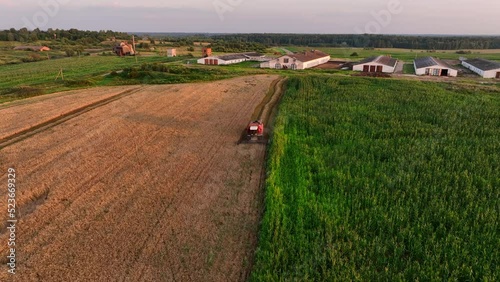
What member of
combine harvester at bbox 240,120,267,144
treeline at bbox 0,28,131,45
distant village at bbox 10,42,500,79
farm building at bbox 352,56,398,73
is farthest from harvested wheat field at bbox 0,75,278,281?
treeline at bbox 0,28,131,45

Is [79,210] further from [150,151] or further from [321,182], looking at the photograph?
[321,182]

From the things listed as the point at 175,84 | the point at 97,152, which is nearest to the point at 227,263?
the point at 97,152

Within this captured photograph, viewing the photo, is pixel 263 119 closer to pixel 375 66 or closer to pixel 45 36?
pixel 375 66

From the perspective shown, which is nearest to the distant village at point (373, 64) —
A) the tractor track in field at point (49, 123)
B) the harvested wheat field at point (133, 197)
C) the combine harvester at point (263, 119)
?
A: the combine harvester at point (263, 119)

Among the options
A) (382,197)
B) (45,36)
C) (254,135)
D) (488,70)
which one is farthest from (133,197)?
(45,36)

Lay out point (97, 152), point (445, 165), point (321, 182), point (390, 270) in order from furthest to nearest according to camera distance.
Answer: point (97, 152), point (445, 165), point (321, 182), point (390, 270)
